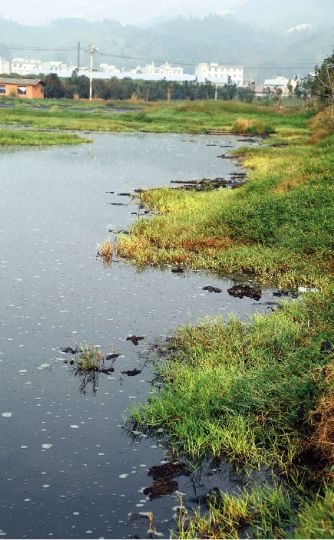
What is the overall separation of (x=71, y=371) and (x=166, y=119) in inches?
3522

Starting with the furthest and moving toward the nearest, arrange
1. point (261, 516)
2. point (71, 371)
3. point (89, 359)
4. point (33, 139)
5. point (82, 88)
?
1. point (82, 88)
2. point (33, 139)
3. point (89, 359)
4. point (71, 371)
5. point (261, 516)

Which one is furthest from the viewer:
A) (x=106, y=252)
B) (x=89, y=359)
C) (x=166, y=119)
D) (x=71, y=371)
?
(x=166, y=119)

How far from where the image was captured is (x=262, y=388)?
34.5 feet

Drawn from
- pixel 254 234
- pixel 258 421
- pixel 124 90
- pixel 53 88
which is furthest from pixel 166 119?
pixel 258 421

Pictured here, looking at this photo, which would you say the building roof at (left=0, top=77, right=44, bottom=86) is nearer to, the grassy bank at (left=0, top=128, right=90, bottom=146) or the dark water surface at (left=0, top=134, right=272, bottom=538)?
the grassy bank at (left=0, top=128, right=90, bottom=146)

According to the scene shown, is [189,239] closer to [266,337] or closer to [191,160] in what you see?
[266,337]

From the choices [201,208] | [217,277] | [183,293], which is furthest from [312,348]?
[201,208]

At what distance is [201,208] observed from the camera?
26.7 meters

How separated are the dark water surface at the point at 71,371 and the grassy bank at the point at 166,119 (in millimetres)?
54656

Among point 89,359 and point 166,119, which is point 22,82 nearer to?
point 166,119

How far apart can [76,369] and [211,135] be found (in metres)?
71.2

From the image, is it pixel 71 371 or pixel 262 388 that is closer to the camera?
pixel 262 388

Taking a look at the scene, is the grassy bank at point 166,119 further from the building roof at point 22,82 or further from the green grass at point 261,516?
the green grass at point 261,516

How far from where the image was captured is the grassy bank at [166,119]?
82188mm
